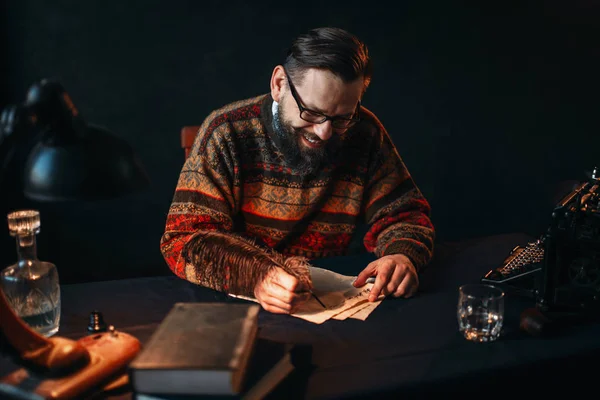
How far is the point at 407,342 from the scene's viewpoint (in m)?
1.42

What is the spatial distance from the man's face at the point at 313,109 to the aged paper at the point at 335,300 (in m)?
0.44

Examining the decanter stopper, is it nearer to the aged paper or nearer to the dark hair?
the aged paper

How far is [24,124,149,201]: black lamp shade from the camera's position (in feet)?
3.10

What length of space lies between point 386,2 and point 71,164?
2930 millimetres

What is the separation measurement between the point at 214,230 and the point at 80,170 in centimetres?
92

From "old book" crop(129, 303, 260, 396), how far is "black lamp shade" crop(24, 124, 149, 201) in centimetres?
31

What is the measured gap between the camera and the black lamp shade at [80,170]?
945mm

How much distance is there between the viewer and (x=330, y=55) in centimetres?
184

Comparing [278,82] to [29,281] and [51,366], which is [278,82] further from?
[51,366]

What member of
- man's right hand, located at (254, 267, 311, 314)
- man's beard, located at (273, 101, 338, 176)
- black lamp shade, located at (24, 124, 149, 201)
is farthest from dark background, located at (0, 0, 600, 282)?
black lamp shade, located at (24, 124, 149, 201)

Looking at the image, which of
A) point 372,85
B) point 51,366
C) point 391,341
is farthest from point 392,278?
point 372,85

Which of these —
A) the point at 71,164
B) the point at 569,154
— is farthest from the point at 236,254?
the point at 569,154

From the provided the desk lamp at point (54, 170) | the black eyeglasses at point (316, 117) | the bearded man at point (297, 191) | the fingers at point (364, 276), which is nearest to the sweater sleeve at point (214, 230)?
the bearded man at point (297, 191)

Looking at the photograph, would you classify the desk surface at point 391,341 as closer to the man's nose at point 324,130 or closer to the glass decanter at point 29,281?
the glass decanter at point 29,281
